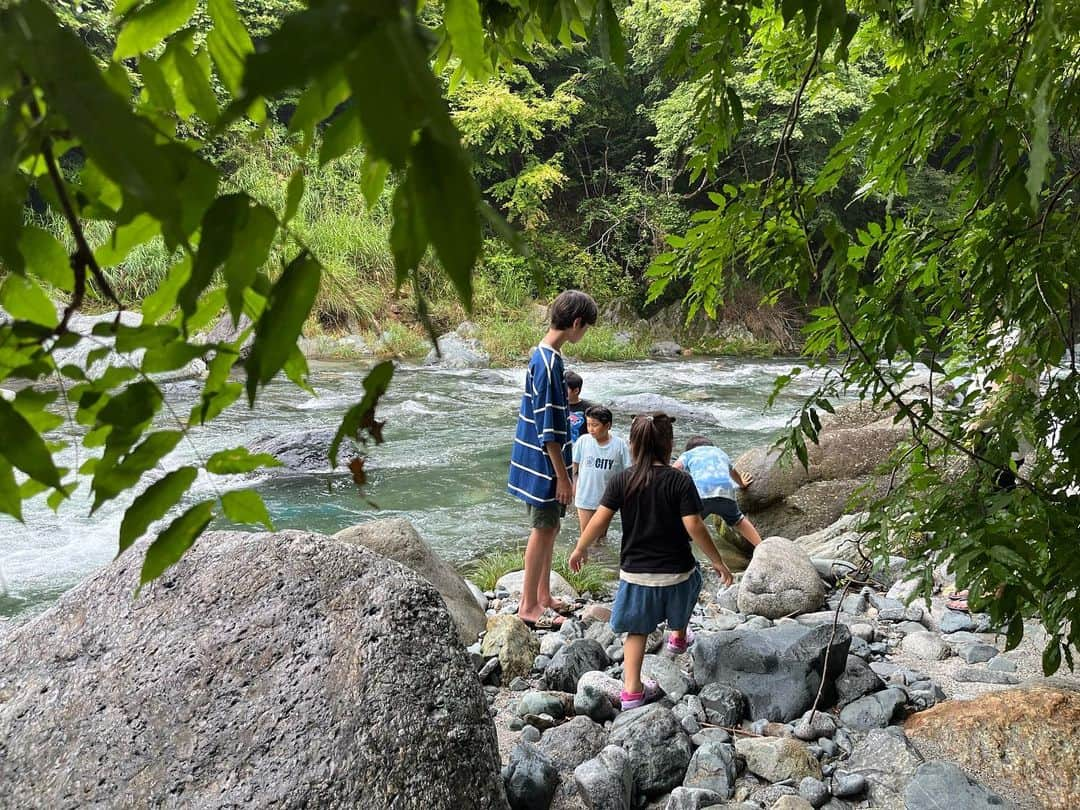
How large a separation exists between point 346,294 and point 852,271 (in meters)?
18.0

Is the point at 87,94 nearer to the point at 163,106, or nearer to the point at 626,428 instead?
the point at 163,106

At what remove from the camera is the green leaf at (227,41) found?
0.81 meters

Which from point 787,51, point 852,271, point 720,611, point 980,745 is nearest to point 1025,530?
point 852,271

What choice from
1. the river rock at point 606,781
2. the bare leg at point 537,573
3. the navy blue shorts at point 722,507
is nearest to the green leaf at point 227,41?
the river rock at point 606,781

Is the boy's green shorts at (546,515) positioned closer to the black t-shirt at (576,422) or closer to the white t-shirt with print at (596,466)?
the white t-shirt with print at (596,466)

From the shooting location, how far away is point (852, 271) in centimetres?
169

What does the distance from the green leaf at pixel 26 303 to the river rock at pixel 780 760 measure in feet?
10.1

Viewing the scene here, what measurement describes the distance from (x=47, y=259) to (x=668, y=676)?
3843mm

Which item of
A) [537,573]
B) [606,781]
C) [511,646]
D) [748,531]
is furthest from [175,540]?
[748,531]

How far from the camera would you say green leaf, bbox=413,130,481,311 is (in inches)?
16.4

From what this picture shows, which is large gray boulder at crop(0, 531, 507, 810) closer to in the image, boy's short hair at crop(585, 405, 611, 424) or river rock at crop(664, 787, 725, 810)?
river rock at crop(664, 787, 725, 810)

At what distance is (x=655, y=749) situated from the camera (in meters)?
3.09

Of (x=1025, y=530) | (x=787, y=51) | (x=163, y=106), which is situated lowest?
(x=1025, y=530)

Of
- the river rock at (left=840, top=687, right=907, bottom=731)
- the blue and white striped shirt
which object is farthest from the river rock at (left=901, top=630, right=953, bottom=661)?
the blue and white striped shirt
